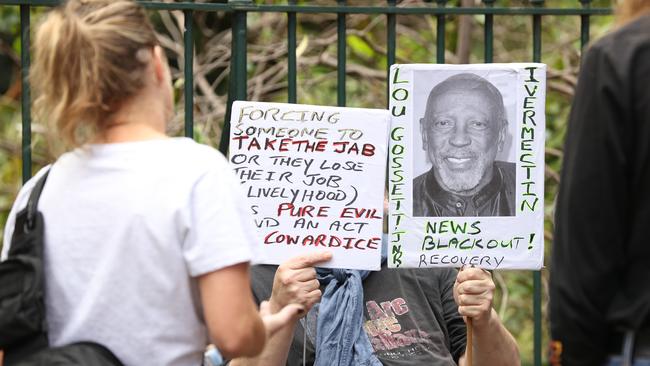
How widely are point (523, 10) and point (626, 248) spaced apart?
1821 mm

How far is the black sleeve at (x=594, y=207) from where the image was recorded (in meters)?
2.15

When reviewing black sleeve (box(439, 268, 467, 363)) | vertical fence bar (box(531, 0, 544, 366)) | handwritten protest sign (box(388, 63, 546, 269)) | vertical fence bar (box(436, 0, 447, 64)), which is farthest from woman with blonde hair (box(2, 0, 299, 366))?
vertical fence bar (box(531, 0, 544, 366))

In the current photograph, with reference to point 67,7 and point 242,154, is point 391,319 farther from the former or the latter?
point 67,7

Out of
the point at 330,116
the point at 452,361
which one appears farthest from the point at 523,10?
the point at 452,361

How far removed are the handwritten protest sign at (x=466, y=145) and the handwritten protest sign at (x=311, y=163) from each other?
0.10 metres

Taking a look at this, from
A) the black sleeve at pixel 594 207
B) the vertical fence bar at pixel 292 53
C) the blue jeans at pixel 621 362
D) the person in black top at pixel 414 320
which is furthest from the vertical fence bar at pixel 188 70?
the blue jeans at pixel 621 362

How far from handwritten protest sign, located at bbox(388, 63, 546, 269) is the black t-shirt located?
192mm

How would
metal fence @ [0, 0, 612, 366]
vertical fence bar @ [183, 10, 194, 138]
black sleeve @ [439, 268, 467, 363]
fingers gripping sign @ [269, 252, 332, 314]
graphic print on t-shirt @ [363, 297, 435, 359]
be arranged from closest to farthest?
fingers gripping sign @ [269, 252, 332, 314], graphic print on t-shirt @ [363, 297, 435, 359], black sleeve @ [439, 268, 467, 363], metal fence @ [0, 0, 612, 366], vertical fence bar @ [183, 10, 194, 138]

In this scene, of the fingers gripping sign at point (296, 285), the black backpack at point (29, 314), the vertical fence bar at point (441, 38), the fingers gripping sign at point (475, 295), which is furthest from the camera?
the vertical fence bar at point (441, 38)

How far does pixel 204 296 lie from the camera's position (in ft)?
7.32

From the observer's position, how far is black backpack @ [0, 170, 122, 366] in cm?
226

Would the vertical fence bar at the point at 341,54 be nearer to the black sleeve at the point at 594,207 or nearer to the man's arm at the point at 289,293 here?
the man's arm at the point at 289,293

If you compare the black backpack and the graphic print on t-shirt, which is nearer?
the black backpack

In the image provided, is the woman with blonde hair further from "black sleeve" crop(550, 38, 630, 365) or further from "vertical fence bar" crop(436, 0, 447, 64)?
"vertical fence bar" crop(436, 0, 447, 64)
